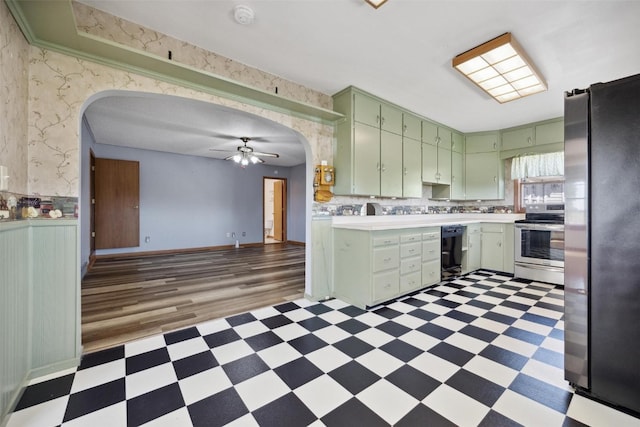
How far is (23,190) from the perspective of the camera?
5.39 ft

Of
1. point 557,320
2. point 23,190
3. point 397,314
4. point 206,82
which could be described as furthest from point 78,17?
point 557,320

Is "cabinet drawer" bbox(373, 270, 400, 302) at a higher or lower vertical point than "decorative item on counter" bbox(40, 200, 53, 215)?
lower

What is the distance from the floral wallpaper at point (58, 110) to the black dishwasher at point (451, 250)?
3921mm

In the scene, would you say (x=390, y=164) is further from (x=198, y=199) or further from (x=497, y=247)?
(x=198, y=199)

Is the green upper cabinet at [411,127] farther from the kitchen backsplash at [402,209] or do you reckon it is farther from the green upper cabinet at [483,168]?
the green upper cabinet at [483,168]

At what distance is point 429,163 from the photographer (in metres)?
4.25

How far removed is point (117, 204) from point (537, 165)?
26.9 feet

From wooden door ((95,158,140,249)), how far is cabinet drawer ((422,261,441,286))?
6.04 meters

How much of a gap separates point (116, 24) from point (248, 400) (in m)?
2.76

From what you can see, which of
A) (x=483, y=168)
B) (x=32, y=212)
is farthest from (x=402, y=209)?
(x=32, y=212)

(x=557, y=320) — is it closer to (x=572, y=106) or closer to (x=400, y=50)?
(x=572, y=106)

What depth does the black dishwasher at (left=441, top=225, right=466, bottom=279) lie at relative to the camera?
3727 mm

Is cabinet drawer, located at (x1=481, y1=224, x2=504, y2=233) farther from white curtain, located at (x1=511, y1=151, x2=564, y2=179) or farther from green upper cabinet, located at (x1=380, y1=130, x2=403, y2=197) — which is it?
green upper cabinet, located at (x1=380, y1=130, x2=403, y2=197)

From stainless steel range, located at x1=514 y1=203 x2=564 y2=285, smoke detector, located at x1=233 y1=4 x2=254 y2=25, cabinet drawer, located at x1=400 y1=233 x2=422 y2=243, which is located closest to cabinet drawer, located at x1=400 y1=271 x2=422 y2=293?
cabinet drawer, located at x1=400 y1=233 x2=422 y2=243
